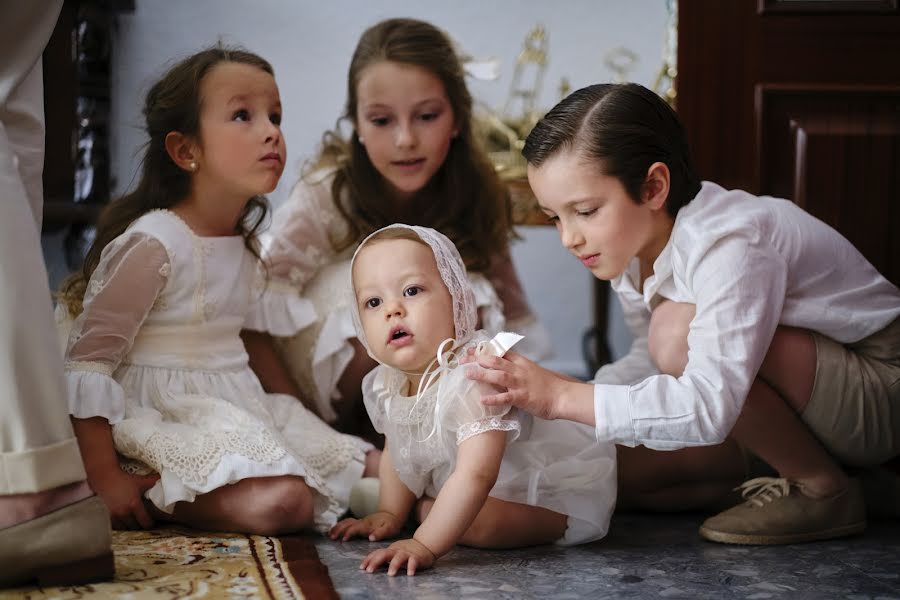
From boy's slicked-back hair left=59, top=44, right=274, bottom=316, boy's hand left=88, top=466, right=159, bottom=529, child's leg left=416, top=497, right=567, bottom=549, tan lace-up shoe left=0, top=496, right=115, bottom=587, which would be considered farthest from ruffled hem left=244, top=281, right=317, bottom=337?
tan lace-up shoe left=0, top=496, right=115, bottom=587

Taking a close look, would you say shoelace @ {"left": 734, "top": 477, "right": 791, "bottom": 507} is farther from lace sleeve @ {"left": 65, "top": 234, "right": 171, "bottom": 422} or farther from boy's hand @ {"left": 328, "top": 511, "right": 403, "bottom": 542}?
lace sleeve @ {"left": 65, "top": 234, "right": 171, "bottom": 422}

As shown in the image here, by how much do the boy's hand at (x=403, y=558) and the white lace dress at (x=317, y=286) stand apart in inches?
25.5

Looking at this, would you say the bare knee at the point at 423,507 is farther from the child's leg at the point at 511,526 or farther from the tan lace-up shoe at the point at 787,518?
the tan lace-up shoe at the point at 787,518

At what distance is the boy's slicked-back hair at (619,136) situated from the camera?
1246 mm

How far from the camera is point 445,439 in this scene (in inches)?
48.8

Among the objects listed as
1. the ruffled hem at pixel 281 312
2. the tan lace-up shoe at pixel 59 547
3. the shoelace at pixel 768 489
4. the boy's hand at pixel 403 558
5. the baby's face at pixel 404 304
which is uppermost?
the baby's face at pixel 404 304

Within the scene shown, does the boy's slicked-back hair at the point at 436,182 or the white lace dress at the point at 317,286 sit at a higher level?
the boy's slicked-back hair at the point at 436,182

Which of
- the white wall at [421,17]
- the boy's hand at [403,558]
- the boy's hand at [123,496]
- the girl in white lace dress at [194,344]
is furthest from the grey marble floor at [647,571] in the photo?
the white wall at [421,17]

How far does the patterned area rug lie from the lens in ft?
3.29

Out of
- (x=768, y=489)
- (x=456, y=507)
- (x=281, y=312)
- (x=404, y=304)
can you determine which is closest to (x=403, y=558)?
(x=456, y=507)

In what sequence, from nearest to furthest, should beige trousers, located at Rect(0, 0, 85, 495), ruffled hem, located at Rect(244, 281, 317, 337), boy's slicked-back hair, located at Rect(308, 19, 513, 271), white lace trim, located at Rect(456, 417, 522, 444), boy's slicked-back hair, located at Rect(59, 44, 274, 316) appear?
beige trousers, located at Rect(0, 0, 85, 495)
white lace trim, located at Rect(456, 417, 522, 444)
boy's slicked-back hair, located at Rect(59, 44, 274, 316)
ruffled hem, located at Rect(244, 281, 317, 337)
boy's slicked-back hair, located at Rect(308, 19, 513, 271)

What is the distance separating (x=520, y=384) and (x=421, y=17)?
1.69 metres

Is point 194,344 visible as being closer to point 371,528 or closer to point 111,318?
point 111,318

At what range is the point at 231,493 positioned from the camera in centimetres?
132
